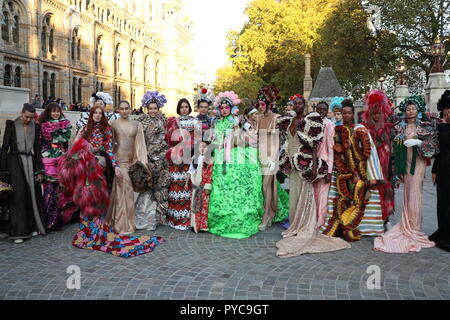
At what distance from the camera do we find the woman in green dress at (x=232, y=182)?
5859 mm

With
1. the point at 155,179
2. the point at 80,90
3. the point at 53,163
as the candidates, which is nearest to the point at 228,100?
the point at 155,179

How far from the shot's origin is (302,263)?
456 cm

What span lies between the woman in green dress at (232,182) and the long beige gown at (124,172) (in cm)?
135

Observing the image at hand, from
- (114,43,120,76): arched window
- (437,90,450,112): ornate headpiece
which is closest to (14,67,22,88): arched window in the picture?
(114,43,120,76): arched window

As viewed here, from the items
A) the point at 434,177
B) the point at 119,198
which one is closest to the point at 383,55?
the point at 434,177

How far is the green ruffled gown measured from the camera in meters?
5.86

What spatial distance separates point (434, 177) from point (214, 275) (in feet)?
12.3

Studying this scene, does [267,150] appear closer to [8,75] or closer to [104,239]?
[104,239]

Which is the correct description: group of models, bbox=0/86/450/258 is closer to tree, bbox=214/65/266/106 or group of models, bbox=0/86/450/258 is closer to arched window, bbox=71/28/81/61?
tree, bbox=214/65/266/106

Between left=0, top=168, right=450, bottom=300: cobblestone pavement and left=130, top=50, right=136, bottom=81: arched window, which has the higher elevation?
left=130, top=50, right=136, bottom=81: arched window

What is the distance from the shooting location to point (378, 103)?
5.63 m

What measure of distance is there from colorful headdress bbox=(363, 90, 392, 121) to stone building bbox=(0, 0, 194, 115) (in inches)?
1096

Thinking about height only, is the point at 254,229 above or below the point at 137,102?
below

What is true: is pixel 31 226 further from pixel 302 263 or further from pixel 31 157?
pixel 302 263
